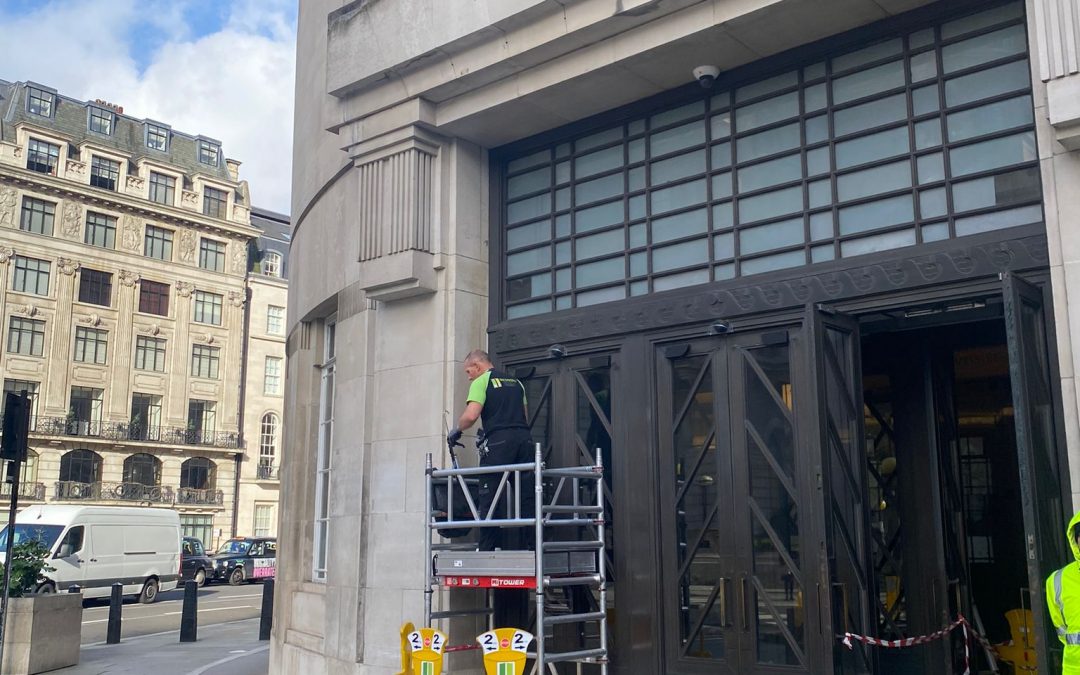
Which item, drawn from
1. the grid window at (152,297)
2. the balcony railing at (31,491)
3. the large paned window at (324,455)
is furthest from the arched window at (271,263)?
the large paned window at (324,455)

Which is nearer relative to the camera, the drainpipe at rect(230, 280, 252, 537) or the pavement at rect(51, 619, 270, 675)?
the pavement at rect(51, 619, 270, 675)

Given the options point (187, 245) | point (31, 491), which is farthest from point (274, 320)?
point (31, 491)

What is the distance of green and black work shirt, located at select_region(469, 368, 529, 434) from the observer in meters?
8.51

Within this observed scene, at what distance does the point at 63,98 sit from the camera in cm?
6225

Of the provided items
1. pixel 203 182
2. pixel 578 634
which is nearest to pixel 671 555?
pixel 578 634

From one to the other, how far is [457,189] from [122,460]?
54706 mm

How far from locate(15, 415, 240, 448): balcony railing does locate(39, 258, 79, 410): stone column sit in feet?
2.54

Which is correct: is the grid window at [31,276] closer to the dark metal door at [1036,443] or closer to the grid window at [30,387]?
the grid window at [30,387]

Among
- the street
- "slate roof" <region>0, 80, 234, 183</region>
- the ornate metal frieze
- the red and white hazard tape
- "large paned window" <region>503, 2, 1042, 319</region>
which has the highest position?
"slate roof" <region>0, 80, 234, 183</region>

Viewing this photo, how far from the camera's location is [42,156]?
58.5 metres

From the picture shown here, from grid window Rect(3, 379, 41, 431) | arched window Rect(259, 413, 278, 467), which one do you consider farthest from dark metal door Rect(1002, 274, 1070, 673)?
arched window Rect(259, 413, 278, 467)

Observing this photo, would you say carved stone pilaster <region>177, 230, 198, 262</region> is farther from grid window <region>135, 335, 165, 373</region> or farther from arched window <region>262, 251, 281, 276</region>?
arched window <region>262, 251, 281, 276</region>

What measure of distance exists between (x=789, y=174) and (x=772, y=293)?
3.59 feet

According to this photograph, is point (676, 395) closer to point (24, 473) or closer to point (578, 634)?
point (578, 634)
